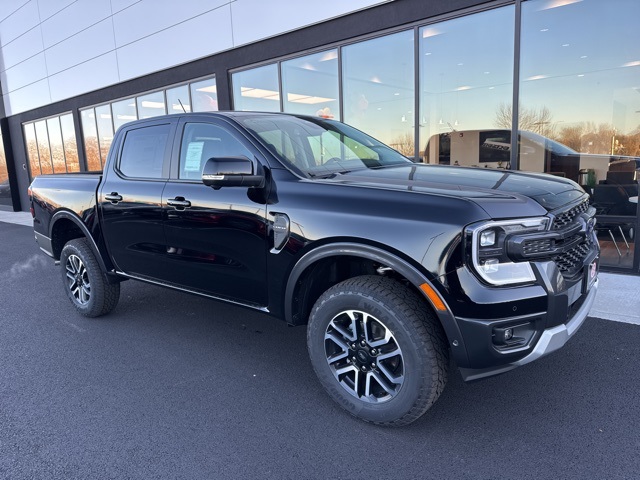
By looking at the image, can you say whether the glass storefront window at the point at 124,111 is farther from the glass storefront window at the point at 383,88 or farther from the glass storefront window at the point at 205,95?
the glass storefront window at the point at 383,88

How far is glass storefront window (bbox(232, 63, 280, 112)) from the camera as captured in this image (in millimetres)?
9070

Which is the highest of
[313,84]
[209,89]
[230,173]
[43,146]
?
[209,89]

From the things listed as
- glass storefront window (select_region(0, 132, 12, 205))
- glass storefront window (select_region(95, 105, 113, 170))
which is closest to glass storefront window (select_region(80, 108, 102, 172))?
glass storefront window (select_region(95, 105, 113, 170))

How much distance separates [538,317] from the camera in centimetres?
230

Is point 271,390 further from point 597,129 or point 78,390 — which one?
point 597,129

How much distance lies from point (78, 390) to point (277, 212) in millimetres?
1905

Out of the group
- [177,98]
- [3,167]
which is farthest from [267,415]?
[3,167]

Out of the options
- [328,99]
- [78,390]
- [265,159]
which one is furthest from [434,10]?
[78,390]

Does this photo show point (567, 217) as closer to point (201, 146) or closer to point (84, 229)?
point (201, 146)

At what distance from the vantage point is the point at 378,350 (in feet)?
8.70

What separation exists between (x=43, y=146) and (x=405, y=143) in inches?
563

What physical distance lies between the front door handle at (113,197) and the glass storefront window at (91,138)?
10920 mm

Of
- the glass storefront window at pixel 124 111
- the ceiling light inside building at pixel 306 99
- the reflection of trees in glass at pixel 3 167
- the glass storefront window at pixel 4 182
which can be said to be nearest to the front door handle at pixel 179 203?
the ceiling light inside building at pixel 306 99

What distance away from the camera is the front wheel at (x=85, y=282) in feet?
14.7
